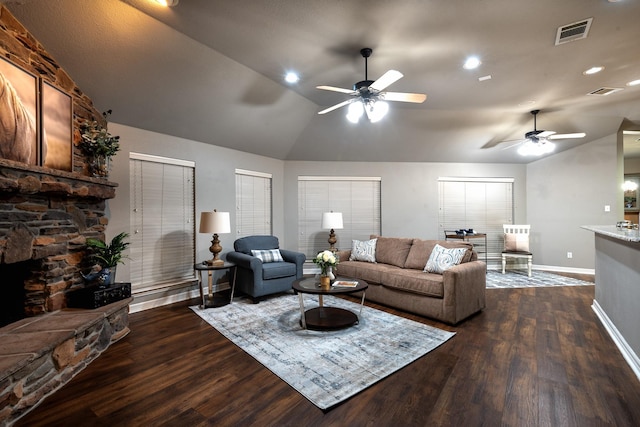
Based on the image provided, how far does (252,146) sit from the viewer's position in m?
5.31

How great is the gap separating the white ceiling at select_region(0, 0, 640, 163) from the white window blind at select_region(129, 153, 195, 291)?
0.57 meters

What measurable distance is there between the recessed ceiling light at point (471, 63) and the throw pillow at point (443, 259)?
7.47 feet

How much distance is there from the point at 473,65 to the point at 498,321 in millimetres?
3057

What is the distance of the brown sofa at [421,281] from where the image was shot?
3402mm

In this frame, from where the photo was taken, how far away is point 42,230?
104 inches

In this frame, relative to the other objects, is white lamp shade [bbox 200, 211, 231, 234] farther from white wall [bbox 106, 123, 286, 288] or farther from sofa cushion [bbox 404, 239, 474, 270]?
sofa cushion [bbox 404, 239, 474, 270]

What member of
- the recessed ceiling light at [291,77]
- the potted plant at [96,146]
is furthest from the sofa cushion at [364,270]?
the potted plant at [96,146]

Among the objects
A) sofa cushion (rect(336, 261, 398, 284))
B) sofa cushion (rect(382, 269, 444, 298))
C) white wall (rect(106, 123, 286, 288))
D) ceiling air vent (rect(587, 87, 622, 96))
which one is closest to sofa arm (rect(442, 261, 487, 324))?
sofa cushion (rect(382, 269, 444, 298))

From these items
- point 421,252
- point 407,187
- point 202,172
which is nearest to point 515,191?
point 407,187

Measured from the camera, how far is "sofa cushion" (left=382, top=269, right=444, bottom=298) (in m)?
3.49

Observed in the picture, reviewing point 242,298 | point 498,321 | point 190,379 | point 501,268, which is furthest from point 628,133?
point 190,379

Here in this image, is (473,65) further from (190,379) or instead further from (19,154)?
(19,154)

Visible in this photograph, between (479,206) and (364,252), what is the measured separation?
11.5ft

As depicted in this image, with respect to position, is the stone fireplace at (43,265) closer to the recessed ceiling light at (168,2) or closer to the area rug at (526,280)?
the recessed ceiling light at (168,2)
